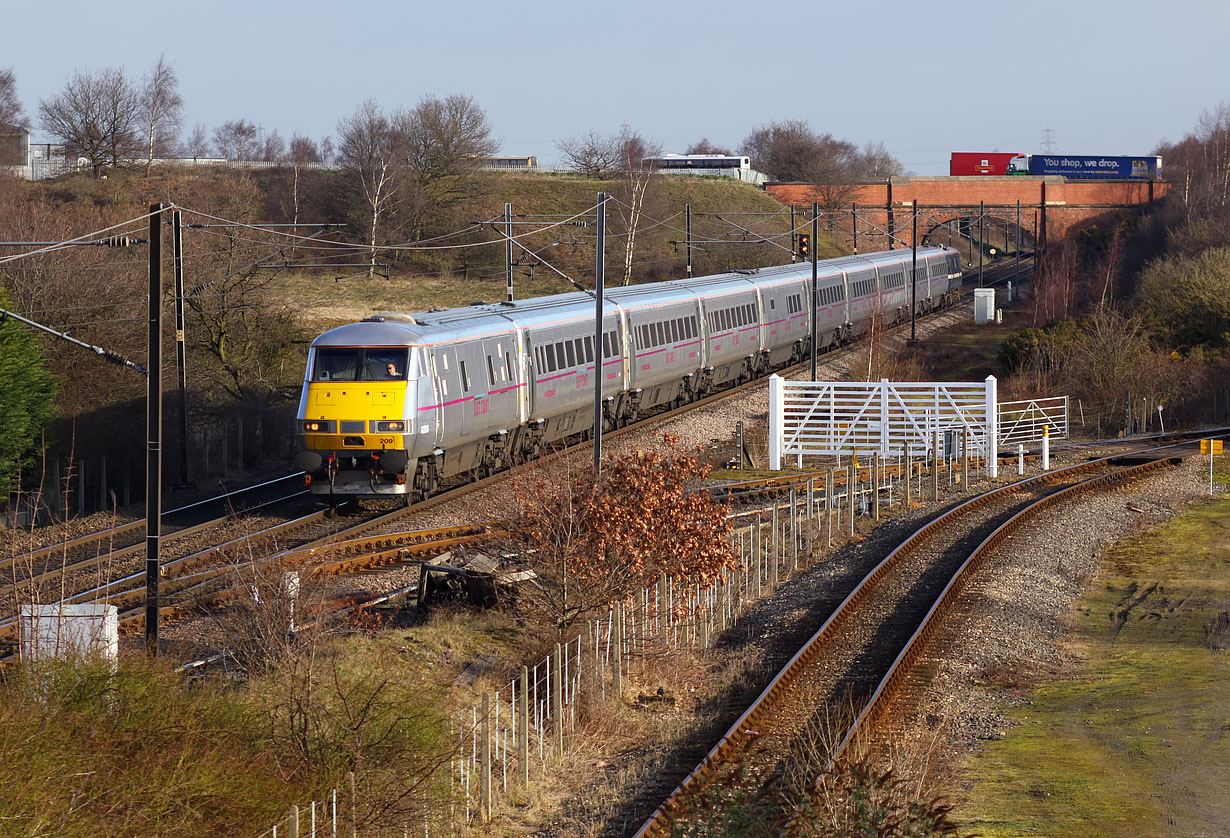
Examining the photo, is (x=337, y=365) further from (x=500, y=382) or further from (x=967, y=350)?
(x=967, y=350)

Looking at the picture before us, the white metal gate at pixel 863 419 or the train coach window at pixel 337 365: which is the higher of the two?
the train coach window at pixel 337 365

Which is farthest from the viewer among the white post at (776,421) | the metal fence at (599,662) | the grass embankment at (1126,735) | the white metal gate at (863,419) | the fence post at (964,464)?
the white metal gate at (863,419)

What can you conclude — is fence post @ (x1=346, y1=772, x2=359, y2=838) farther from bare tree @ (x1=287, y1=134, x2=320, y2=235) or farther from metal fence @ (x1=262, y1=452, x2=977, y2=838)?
bare tree @ (x1=287, y1=134, x2=320, y2=235)

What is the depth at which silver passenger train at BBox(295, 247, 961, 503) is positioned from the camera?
22656mm

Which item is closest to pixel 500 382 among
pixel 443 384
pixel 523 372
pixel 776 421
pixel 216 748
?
pixel 523 372

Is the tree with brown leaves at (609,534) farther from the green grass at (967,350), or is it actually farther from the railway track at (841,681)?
the green grass at (967,350)

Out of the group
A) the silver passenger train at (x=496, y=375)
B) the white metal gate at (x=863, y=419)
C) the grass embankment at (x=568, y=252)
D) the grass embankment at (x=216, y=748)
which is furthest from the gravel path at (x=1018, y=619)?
the grass embankment at (x=568, y=252)

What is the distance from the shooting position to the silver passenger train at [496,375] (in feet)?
74.3

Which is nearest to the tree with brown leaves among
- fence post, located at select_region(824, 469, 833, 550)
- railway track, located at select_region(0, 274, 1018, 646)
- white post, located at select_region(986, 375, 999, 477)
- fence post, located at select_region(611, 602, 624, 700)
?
fence post, located at select_region(611, 602, 624, 700)

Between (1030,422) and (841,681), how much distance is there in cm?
2595

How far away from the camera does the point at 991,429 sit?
3181 centimetres

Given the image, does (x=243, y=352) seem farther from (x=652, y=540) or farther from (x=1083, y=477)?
(x=652, y=540)

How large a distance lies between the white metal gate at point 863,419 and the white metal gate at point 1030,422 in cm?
314

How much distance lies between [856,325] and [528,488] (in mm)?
38942
